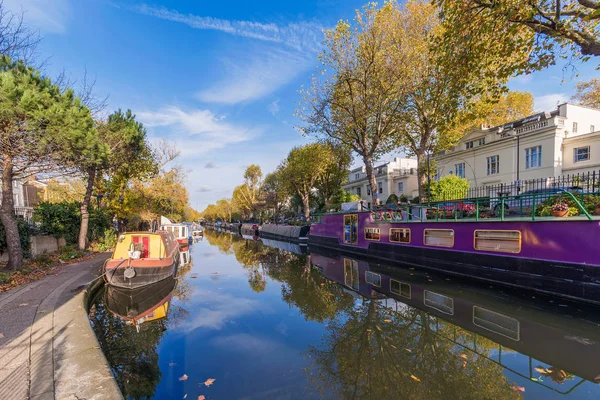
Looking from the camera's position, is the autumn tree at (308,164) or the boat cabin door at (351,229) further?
the autumn tree at (308,164)

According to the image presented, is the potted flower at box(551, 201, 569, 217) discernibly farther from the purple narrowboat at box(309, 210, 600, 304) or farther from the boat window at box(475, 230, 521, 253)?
the boat window at box(475, 230, 521, 253)

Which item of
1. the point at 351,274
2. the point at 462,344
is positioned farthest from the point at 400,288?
the point at 462,344

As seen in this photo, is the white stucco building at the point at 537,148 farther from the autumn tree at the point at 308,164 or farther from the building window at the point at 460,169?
the autumn tree at the point at 308,164

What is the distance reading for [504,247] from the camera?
10.1 metres

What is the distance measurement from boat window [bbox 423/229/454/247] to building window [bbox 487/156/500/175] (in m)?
18.2

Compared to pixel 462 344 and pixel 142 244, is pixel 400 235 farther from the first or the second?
pixel 142 244

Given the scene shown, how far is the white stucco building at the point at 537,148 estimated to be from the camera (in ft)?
70.4

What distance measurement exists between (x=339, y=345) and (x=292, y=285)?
19.3 feet

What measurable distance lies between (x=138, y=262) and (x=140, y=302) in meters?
1.51

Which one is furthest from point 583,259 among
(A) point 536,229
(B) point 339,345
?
(B) point 339,345

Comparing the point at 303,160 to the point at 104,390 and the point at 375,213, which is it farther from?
the point at 104,390

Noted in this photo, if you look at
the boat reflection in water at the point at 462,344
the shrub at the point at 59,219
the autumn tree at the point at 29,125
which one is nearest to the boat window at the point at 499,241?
the boat reflection in water at the point at 462,344

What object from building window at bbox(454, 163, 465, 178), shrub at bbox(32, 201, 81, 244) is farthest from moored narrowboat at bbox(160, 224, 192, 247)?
building window at bbox(454, 163, 465, 178)

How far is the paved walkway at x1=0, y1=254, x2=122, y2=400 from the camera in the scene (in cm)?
339
